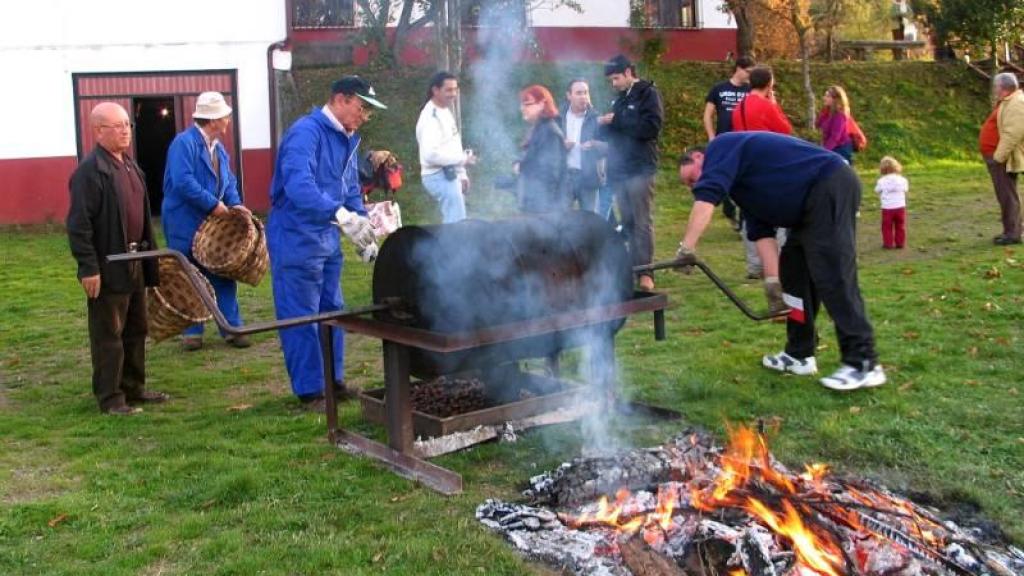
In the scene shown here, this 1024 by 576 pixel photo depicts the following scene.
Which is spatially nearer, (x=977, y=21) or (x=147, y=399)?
(x=147, y=399)

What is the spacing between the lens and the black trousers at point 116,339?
6586 mm

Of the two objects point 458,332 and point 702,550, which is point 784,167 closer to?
point 458,332

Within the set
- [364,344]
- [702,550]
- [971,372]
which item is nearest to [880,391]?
[971,372]

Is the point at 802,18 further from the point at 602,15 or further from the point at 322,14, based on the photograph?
the point at 322,14

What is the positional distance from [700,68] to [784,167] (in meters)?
16.4

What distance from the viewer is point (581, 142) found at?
1006cm

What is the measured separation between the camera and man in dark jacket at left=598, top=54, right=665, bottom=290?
9469 millimetres

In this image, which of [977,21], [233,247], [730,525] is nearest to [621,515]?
[730,525]

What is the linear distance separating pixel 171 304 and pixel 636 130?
4.40m

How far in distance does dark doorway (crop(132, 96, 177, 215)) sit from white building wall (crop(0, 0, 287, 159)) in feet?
7.14

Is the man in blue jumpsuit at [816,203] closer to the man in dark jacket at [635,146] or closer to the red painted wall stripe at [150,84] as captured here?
the man in dark jacket at [635,146]

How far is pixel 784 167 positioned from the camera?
20.6 ft

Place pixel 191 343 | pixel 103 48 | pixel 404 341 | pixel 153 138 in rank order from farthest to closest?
pixel 153 138
pixel 103 48
pixel 191 343
pixel 404 341

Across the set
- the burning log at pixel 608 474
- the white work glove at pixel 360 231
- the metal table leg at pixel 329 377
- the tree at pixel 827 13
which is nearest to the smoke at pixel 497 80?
the tree at pixel 827 13
